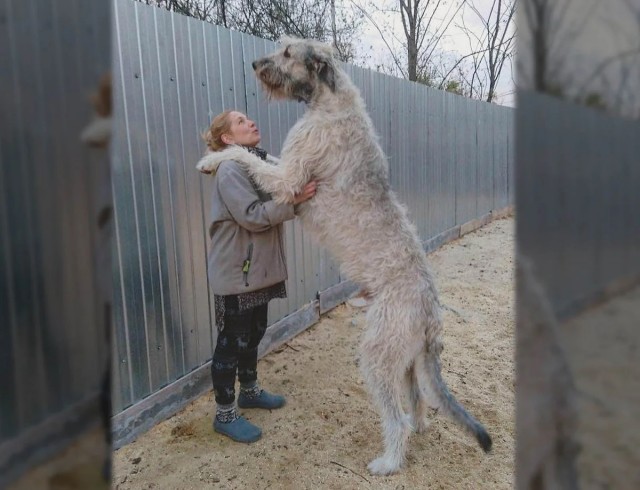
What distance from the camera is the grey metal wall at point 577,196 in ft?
2.62

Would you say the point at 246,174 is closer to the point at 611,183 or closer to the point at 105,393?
the point at 105,393

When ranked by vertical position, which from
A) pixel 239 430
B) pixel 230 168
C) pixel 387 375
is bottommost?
pixel 239 430

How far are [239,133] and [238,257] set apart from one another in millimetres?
943

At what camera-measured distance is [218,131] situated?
143 inches

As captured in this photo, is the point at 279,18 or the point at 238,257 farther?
the point at 279,18

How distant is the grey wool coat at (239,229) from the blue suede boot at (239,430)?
1.02 metres

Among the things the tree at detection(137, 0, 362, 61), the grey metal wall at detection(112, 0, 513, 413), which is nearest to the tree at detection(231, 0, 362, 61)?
the tree at detection(137, 0, 362, 61)

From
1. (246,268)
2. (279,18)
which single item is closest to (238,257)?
(246,268)

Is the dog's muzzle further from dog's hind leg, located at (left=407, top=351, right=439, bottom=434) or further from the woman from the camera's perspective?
dog's hind leg, located at (left=407, top=351, right=439, bottom=434)

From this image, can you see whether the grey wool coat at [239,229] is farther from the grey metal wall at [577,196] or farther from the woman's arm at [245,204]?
the grey metal wall at [577,196]

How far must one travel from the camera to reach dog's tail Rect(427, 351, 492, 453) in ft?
10.2

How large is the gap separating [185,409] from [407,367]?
1.95 metres

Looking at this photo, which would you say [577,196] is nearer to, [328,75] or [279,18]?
[328,75]

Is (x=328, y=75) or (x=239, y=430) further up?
(x=328, y=75)
